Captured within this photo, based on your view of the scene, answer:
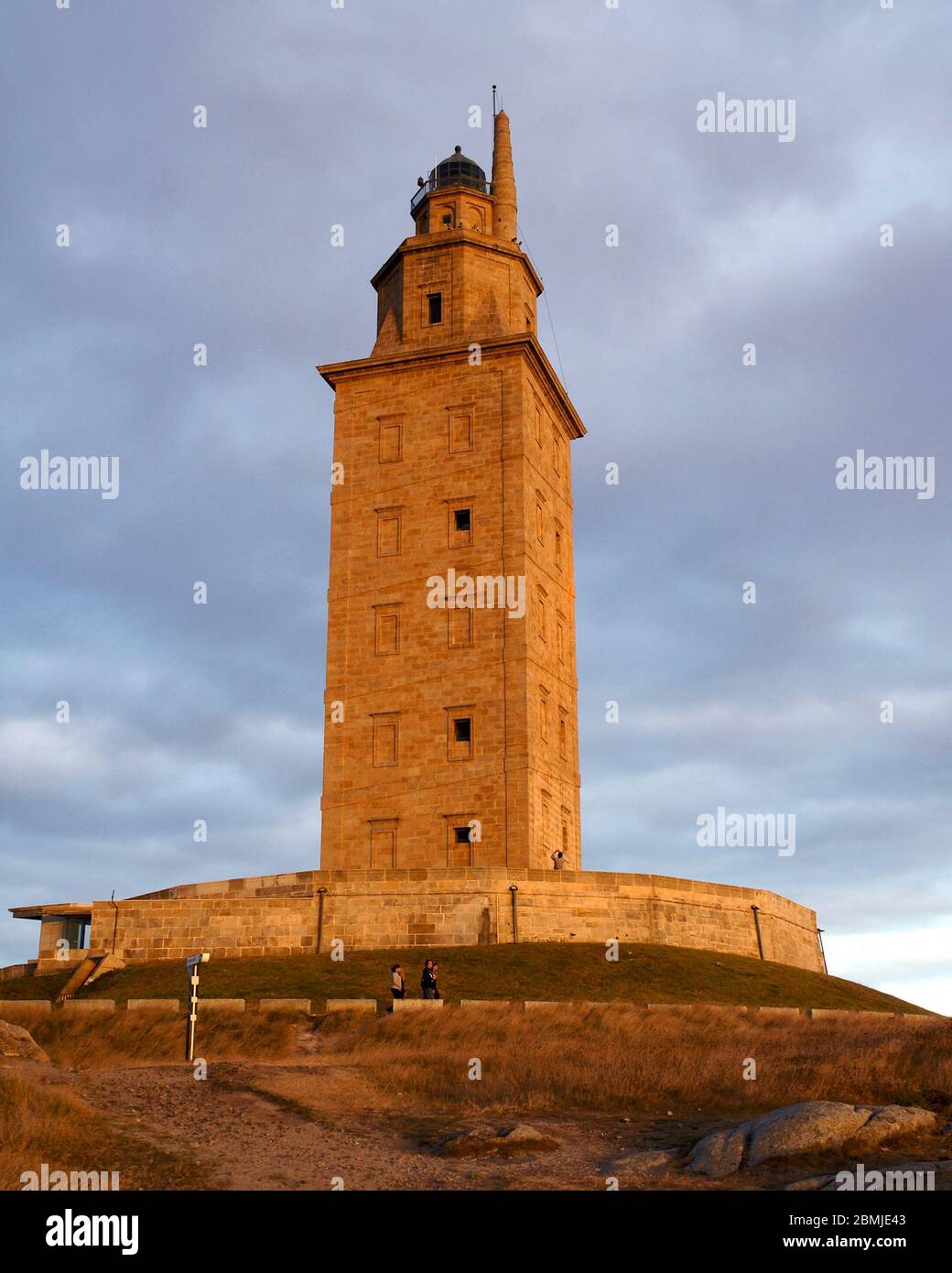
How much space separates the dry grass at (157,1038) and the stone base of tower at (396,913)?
342 inches

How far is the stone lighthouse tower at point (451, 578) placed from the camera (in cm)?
4247

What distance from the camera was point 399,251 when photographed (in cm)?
5000

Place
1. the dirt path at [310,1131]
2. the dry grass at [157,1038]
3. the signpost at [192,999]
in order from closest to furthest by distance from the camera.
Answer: the dirt path at [310,1131] < the signpost at [192,999] < the dry grass at [157,1038]

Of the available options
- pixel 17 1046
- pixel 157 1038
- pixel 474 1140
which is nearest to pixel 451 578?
pixel 157 1038

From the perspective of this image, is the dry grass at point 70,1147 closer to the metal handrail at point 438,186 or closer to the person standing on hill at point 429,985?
the person standing on hill at point 429,985

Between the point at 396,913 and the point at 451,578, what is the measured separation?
13.6 meters

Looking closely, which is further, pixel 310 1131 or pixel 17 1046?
pixel 17 1046

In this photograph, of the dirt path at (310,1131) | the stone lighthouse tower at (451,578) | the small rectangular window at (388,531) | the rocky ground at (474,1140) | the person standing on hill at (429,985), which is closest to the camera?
the rocky ground at (474,1140)

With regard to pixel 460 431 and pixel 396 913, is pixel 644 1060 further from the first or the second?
pixel 460 431

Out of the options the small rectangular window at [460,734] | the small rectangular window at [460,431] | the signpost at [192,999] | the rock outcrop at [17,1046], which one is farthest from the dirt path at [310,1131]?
the small rectangular window at [460,431]

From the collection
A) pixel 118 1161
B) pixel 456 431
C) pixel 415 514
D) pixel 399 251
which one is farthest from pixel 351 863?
pixel 118 1161

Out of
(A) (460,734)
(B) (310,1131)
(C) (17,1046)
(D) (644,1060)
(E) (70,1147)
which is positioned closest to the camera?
(E) (70,1147)

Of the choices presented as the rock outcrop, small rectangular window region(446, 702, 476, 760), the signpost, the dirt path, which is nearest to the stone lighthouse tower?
small rectangular window region(446, 702, 476, 760)

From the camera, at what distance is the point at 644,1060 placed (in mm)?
21156
